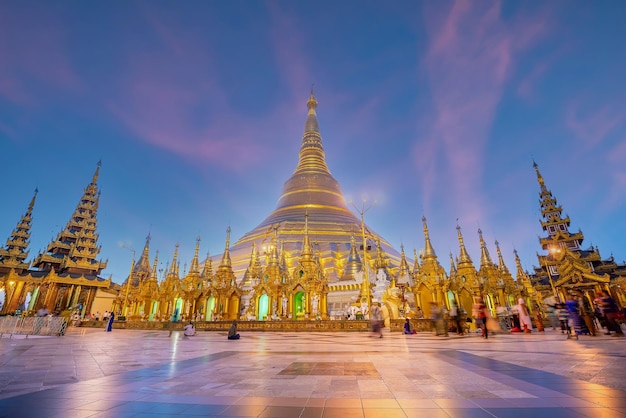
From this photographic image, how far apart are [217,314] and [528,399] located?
2716 centimetres

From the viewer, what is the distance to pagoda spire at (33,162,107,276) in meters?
43.7

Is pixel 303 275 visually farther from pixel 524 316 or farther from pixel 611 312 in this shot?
pixel 611 312

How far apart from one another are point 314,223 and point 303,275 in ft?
76.2

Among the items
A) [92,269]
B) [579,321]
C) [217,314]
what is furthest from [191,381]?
[92,269]

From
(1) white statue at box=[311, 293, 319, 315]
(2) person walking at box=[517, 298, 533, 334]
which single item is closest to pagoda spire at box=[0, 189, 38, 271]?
(1) white statue at box=[311, 293, 319, 315]

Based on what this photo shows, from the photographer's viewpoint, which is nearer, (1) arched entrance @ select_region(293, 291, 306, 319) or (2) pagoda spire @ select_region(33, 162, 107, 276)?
(1) arched entrance @ select_region(293, 291, 306, 319)

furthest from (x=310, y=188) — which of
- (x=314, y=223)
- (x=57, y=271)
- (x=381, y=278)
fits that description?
(x=57, y=271)

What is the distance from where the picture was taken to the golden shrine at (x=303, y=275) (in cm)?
2545

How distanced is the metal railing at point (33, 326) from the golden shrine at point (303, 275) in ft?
30.0

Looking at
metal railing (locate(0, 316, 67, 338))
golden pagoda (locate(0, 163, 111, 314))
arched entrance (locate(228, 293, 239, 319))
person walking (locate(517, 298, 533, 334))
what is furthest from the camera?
golden pagoda (locate(0, 163, 111, 314))

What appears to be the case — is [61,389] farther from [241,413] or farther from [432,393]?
[432,393]

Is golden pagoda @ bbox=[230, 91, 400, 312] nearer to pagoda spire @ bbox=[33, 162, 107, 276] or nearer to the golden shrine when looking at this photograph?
the golden shrine

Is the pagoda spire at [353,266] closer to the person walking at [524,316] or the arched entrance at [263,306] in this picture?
the arched entrance at [263,306]

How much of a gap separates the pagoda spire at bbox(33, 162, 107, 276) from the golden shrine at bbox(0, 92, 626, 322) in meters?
0.15
